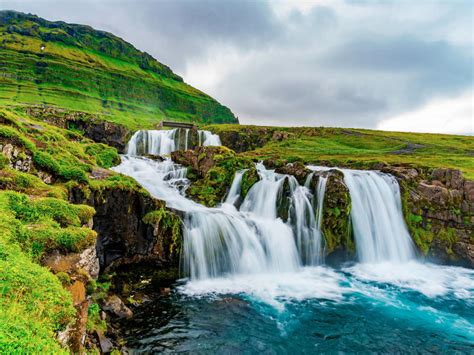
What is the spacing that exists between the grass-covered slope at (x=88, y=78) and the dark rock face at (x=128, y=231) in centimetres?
6110

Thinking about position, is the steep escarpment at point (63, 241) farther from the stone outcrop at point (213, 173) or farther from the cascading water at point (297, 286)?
the stone outcrop at point (213, 173)

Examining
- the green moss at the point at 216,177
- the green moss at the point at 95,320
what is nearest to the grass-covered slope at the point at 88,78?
the green moss at the point at 216,177

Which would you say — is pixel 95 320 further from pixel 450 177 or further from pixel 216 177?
pixel 450 177

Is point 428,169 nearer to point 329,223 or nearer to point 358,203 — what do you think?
point 358,203

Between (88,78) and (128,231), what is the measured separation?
12516 cm

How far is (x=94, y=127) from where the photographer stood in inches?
2063

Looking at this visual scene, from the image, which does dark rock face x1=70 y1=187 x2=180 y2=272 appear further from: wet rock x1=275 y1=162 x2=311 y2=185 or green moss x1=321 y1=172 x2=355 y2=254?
wet rock x1=275 y1=162 x2=311 y2=185

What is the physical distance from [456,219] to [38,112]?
62.8 meters

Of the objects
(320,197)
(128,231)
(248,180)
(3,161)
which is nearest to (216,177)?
(248,180)

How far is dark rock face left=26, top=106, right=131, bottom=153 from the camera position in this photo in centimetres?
Answer: 5053

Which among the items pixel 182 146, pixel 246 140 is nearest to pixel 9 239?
pixel 182 146

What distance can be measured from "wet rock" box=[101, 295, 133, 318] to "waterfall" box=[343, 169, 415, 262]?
16591mm

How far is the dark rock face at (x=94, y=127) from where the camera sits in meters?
50.5

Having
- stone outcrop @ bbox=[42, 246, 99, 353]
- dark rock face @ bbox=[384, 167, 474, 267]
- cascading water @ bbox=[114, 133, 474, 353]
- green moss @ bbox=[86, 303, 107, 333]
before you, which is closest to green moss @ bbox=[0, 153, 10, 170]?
stone outcrop @ bbox=[42, 246, 99, 353]
